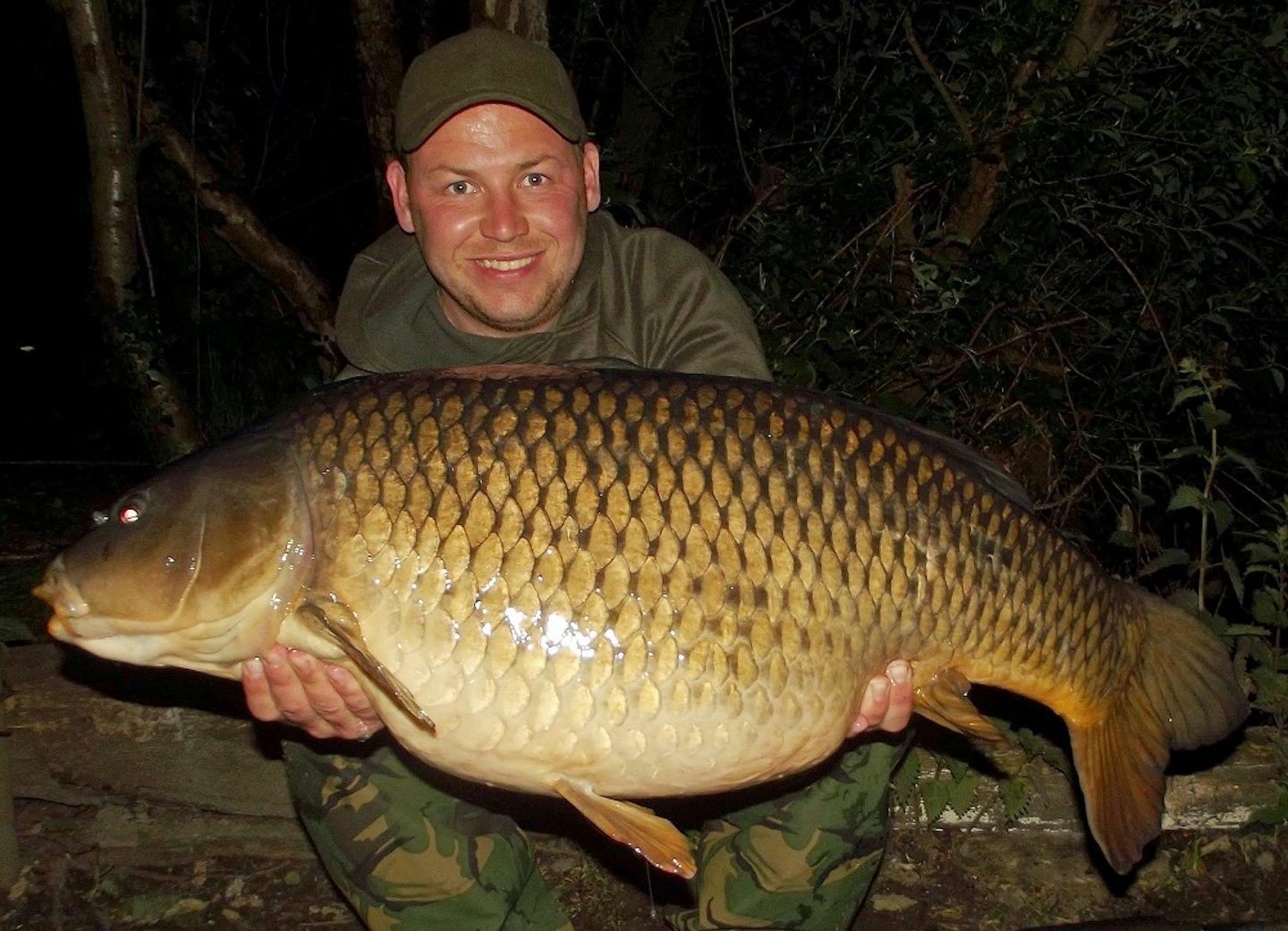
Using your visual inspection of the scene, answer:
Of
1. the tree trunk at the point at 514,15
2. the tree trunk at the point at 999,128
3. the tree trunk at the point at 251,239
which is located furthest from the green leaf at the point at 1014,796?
the tree trunk at the point at 251,239

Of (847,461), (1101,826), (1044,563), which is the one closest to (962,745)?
(1101,826)

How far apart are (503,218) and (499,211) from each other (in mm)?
17

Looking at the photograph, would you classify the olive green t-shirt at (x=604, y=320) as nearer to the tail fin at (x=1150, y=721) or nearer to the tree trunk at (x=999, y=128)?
the tail fin at (x=1150, y=721)

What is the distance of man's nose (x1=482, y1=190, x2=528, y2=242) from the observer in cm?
188

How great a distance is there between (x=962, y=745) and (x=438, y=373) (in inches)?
56.8

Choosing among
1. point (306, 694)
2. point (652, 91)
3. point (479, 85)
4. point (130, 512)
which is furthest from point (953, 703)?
point (652, 91)

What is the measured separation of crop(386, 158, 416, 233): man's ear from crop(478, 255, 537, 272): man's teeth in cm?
18

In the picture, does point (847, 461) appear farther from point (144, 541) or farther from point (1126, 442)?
point (1126, 442)

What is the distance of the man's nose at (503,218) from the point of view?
1878 mm

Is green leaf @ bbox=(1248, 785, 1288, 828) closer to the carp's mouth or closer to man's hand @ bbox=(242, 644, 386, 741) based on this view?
man's hand @ bbox=(242, 644, 386, 741)

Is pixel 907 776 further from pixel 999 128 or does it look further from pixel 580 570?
pixel 999 128

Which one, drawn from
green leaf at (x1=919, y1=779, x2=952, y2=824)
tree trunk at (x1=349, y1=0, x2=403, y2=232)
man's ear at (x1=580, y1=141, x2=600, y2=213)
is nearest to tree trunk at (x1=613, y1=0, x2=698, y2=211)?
tree trunk at (x1=349, y1=0, x2=403, y2=232)

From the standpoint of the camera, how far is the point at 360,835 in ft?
5.82

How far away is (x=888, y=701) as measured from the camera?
62.4 inches
